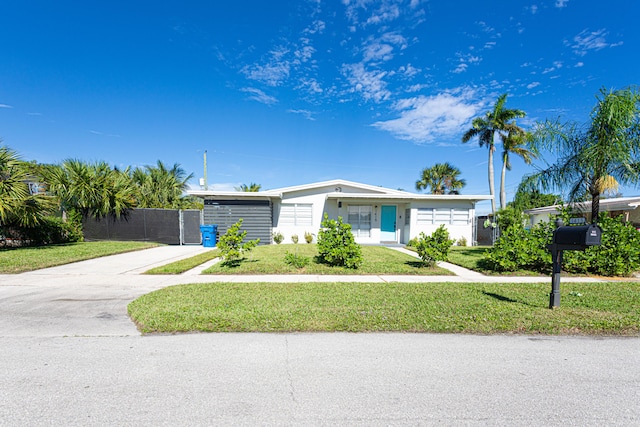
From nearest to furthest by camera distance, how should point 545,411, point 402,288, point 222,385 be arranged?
point 545,411, point 222,385, point 402,288

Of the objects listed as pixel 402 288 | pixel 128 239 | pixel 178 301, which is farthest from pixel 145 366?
pixel 128 239

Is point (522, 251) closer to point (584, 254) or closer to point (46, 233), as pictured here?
point (584, 254)

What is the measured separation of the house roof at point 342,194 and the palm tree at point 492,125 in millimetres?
9107

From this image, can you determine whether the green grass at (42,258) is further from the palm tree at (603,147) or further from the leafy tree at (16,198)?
the palm tree at (603,147)

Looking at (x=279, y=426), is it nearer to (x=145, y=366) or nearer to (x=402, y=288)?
(x=145, y=366)

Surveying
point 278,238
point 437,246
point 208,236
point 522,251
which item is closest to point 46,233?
point 208,236

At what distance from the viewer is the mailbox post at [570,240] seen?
3.77m

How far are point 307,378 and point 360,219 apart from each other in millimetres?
12877

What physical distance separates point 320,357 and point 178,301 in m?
2.93

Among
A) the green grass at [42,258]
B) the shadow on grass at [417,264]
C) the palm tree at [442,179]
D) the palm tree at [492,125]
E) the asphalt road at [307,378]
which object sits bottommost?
the asphalt road at [307,378]

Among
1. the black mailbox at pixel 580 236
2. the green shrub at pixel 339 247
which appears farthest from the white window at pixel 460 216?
the black mailbox at pixel 580 236

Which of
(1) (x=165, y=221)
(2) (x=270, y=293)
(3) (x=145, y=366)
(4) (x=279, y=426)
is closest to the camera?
(4) (x=279, y=426)

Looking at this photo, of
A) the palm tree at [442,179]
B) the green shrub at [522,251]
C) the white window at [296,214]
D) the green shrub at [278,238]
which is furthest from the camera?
the palm tree at [442,179]

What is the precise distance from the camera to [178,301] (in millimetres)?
4664
